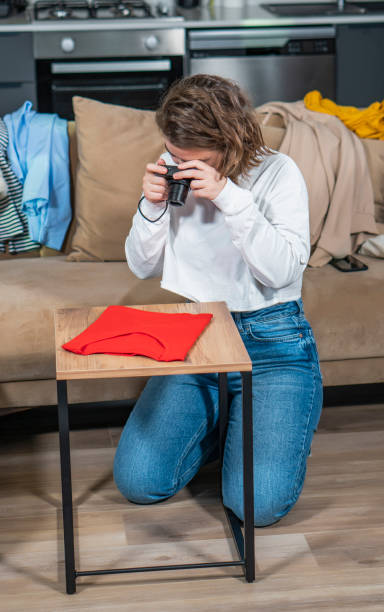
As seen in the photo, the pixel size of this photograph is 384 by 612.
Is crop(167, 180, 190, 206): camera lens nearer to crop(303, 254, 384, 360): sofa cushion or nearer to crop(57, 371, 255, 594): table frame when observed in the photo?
crop(57, 371, 255, 594): table frame

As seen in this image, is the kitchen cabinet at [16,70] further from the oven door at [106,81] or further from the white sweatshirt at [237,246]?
the white sweatshirt at [237,246]

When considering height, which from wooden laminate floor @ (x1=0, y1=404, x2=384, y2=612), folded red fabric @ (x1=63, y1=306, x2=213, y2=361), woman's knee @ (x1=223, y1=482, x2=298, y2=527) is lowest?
wooden laminate floor @ (x1=0, y1=404, x2=384, y2=612)

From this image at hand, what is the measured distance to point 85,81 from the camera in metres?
4.13

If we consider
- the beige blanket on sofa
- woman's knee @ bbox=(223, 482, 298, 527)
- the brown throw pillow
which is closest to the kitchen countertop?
the brown throw pillow

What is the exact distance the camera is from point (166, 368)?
57.0 inches

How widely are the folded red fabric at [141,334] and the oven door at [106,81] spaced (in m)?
2.60


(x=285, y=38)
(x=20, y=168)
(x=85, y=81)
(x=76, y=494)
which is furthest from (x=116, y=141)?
(x=285, y=38)

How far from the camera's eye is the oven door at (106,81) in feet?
13.4

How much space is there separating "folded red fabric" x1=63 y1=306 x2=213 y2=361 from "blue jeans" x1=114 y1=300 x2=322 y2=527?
24 cm

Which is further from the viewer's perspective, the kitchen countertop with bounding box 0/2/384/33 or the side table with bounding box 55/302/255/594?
the kitchen countertop with bounding box 0/2/384/33


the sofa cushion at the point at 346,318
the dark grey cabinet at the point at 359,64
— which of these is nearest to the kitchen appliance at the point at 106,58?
the dark grey cabinet at the point at 359,64

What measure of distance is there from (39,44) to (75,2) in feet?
1.46

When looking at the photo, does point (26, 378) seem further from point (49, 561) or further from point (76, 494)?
point (49, 561)

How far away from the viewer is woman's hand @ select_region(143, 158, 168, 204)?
169cm
